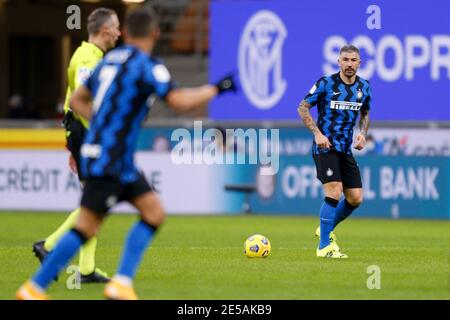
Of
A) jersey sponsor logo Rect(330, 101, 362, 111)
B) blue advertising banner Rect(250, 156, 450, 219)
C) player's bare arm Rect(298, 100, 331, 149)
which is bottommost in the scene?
blue advertising banner Rect(250, 156, 450, 219)

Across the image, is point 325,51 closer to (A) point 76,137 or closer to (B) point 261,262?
(B) point 261,262

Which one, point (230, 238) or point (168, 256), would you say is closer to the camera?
point (168, 256)

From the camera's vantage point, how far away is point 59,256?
26.5 feet

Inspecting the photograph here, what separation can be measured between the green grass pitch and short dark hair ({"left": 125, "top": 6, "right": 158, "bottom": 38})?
2.09m

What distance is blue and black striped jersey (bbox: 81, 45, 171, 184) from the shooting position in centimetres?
805

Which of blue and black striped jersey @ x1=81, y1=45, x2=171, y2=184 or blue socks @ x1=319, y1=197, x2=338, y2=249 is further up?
blue and black striped jersey @ x1=81, y1=45, x2=171, y2=184

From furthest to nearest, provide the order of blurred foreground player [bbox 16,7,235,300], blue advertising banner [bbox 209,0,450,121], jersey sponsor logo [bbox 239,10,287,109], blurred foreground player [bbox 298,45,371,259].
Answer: jersey sponsor logo [bbox 239,10,287,109] → blue advertising banner [bbox 209,0,450,121] → blurred foreground player [bbox 298,45,371,259] → blurred foreground player [bbox 16,7,235,300]

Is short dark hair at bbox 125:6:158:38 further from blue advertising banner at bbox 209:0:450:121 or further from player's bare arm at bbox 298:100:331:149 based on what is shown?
blue advertising banner at bbox 209:0:450:121

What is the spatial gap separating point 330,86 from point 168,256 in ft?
8.56

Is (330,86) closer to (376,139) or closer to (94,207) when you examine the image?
(94,207)

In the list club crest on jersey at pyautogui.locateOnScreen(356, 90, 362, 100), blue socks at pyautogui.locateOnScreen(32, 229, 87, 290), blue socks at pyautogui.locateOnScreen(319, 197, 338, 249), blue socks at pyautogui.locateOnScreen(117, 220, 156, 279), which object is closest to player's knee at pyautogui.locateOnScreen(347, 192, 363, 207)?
blue socks at pyautogui.locateOnScreen(319, 197, 338, 249)

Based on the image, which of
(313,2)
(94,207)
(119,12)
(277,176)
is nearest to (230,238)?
(277,176)

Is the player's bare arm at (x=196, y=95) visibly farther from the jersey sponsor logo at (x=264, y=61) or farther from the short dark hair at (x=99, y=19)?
the jersey sponsor logo at (x=264, y=61)

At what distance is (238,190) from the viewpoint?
21812 millimetres
